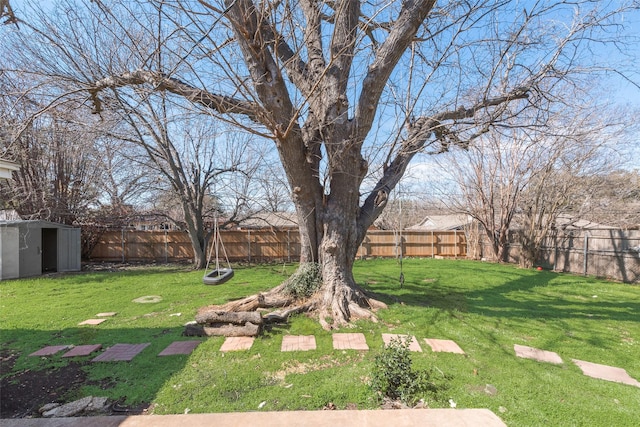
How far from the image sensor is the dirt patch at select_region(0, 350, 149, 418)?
2527mm

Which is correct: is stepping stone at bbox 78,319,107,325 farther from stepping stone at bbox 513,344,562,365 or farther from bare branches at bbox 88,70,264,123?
stepping stone at bbox 513,344,562,365

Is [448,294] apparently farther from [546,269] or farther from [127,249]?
[127,249]

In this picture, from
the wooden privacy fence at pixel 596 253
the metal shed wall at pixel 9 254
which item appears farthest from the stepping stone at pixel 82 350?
the wooden privacy fence at pixel 596 253

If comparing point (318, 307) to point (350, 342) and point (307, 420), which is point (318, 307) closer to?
point (350, 342)

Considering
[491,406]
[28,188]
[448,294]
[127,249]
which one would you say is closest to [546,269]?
[448,294]

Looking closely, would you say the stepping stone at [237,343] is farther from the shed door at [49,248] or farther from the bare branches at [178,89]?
the shed door at [49,248]

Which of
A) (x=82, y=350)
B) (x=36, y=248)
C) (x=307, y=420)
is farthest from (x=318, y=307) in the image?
(x=36, y=248)

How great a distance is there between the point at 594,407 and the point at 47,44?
8433 mm

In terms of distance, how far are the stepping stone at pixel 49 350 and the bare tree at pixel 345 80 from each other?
2.06m

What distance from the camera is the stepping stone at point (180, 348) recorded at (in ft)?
11.7

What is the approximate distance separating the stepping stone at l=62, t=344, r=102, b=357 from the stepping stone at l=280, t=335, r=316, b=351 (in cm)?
217

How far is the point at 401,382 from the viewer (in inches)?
104

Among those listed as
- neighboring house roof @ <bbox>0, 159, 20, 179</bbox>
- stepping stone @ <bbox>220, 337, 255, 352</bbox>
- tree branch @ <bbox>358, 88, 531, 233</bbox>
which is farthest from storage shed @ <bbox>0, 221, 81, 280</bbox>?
tree branch @ <bbox>358, 88, 531, 233</bbox>

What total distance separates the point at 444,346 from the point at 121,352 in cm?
366
